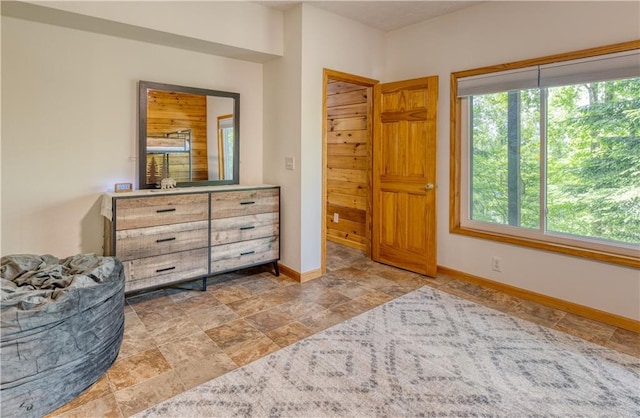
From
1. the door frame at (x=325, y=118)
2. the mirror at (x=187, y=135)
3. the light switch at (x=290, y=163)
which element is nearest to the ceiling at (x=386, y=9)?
the door frame at (x=325, y=118)

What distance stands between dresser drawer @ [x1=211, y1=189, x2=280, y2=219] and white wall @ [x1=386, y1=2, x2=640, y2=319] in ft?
5.80

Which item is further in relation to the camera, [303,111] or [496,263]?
[303,111]

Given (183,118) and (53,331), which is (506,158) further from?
(53,331)

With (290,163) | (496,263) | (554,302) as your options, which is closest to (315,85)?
(290,163)

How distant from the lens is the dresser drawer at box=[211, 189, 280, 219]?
11.0ft

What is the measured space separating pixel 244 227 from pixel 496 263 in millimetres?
2406

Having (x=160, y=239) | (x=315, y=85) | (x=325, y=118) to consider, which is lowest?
(x=160, y=239)

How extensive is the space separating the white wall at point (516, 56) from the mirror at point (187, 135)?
1973 mm

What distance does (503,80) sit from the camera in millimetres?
3311

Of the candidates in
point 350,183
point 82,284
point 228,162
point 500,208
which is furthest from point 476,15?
point 82,284

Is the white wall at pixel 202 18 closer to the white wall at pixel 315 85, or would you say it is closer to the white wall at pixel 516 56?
the white wall at pixel 315 85

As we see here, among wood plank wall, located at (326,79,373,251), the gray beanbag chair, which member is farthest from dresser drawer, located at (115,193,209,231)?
wood plank wall, located at (326,79,373,251)

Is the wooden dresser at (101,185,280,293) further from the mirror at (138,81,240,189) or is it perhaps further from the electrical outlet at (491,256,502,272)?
the electrical outlet at (491,256,502,272)

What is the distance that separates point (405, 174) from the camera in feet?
13.2
